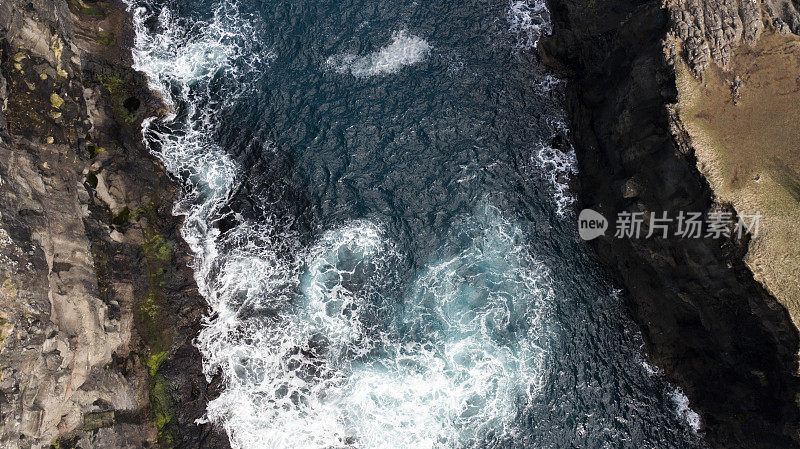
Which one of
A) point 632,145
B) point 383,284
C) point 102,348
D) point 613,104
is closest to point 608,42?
point 613,104

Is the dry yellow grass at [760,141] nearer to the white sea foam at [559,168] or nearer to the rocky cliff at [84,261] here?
the white sea foam at [559,168]

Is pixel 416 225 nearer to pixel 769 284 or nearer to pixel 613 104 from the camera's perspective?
pixel 613 104

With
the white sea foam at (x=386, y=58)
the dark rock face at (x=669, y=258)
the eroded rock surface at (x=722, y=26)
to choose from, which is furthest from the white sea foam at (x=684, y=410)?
the white sea foam at (x=386, y=58)

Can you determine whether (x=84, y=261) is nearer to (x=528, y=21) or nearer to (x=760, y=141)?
(x=528, y=21)

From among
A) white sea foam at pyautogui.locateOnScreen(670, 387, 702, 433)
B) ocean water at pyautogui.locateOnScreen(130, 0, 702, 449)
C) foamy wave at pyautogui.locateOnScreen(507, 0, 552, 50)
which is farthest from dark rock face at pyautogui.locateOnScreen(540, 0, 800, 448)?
foamy wave at pyautogui.locateOnScreen(507, 0, 552, 50)

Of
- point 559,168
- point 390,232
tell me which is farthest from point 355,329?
point 559,168

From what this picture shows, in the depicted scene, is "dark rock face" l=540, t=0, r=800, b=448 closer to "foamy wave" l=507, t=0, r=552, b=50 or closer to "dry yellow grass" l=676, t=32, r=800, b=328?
"dry yellow grass" l=676, t=32, r=800, b=328
